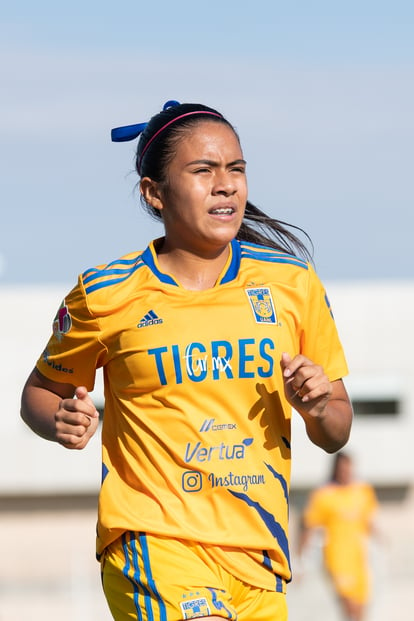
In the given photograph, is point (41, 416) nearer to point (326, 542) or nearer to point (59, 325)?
point (59, 325)

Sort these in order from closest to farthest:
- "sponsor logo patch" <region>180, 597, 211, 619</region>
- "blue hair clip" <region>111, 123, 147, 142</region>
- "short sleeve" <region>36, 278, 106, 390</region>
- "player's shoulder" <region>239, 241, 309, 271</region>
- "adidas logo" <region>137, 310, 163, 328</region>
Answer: "sponsor logo patch" <region>180, 597, 211, 619</region>
"adidas logo" <region>137, 310, 163, 328</region>
"short sleeve" <region>36, 278, 106, 390</region>
"player's shoulder" <region>239, 241, 309, 271</region>
"blue hair clip" <region>111, 123, 147, 142</region>

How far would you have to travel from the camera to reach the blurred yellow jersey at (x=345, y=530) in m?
12.3

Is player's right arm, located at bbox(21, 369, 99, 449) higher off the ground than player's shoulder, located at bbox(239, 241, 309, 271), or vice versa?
player's shoulder, located at bbox(239, 241, 309, 271)

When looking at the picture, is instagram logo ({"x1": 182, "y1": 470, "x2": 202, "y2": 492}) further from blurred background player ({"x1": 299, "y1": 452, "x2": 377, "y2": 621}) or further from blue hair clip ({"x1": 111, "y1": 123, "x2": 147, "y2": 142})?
blurred background player ({"x1": 299, "y1": 452, "x2": 377, "y2": 621})

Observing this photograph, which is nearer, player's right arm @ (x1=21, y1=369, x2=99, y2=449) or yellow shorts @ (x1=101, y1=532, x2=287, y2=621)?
yellow shorts @ (x1=101, y1=532, x2=287, y2=621)

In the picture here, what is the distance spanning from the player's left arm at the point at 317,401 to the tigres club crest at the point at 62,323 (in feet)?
2.78

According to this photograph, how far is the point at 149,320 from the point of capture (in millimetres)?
4379

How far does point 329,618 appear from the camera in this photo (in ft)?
53.1

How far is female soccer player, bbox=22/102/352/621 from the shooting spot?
13.8 feet

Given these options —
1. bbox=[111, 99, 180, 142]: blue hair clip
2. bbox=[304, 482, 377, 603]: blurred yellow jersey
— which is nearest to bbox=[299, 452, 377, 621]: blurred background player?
bbox=[304, 482, 377, 603]: blurred yellow jersey

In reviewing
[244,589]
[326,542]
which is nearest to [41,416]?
[244,589]

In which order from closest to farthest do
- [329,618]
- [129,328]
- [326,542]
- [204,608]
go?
[204,608] < [129,328] < [326,542] < [329,618]

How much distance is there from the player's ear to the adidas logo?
18.9 inches

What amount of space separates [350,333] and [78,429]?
→ 1822 cm
